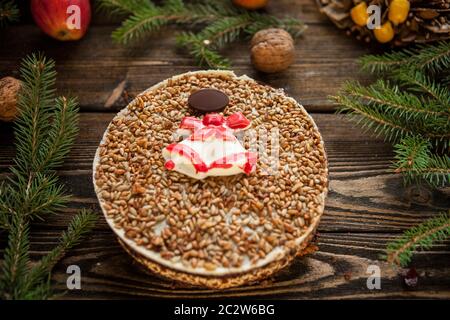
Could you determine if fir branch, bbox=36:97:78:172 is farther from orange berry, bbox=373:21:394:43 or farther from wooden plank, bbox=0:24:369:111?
orange berry, bbox=373:21:394:43

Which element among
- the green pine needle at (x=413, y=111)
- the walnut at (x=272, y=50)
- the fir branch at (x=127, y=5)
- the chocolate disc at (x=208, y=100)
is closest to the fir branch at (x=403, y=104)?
the green pine needle at (x=413, y=111)

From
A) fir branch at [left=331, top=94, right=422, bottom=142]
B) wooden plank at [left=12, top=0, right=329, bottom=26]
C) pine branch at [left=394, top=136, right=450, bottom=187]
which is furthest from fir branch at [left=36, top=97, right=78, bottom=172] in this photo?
pine branch at [left=394, top=136, right=450, bottom=187]

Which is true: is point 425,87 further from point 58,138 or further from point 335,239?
point 58,138

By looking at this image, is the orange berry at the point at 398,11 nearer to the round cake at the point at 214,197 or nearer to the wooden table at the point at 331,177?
the wooden table at the point at 331,177

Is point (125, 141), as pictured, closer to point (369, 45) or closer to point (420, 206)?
point (420, 206)

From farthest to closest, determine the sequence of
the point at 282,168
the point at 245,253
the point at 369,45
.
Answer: the point at 369,45
the point at 282,168
the point at 245,253

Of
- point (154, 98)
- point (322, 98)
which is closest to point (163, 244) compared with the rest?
point (154, 98)

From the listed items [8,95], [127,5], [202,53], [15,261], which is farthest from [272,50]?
[15,261]
